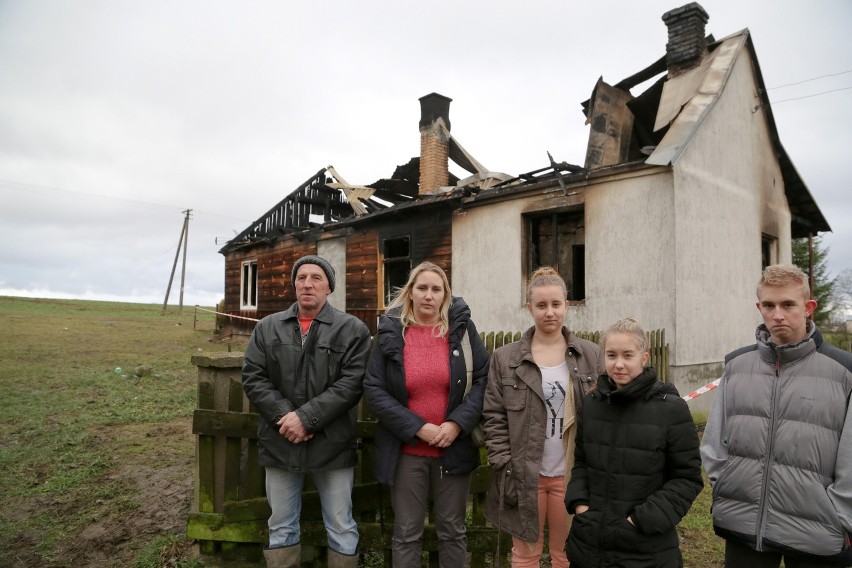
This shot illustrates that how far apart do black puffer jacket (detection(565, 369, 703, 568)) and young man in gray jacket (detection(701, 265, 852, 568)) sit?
21 centimetres

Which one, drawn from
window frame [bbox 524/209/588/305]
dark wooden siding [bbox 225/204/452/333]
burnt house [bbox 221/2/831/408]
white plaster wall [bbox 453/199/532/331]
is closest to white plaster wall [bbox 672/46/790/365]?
burnt house [bbox 221/2/831/408]

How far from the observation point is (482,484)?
343cm

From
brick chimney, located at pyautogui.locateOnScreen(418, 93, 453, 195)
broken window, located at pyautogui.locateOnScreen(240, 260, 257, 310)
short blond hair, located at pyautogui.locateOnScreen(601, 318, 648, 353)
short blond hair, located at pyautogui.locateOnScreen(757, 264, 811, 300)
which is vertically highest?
brick chimney, located at pyautogui.locateOnScreen(418, 93, 453, 195)

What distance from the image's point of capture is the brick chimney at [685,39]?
10383 mm

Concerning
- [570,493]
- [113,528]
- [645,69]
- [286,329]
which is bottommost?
[113,528]

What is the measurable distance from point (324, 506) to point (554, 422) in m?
1.40

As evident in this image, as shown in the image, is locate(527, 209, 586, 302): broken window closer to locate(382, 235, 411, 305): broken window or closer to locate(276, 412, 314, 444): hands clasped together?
locate(382, 235, 411, 305): broken window

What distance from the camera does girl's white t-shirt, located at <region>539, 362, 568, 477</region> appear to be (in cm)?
276

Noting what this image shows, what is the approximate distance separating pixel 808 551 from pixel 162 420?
23.3ft

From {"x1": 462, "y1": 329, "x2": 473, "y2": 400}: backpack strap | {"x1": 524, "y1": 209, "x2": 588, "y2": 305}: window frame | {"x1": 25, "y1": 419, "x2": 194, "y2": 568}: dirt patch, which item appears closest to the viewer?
{"x1": 462, "y1": 329, "x2": 473, "y2": 400}: backpack strap

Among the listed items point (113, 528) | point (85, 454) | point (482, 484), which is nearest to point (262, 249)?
point (85, 454)

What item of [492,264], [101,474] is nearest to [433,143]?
[492,264]

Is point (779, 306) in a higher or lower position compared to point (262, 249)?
lower

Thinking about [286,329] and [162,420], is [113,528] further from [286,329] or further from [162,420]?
[162,420]
